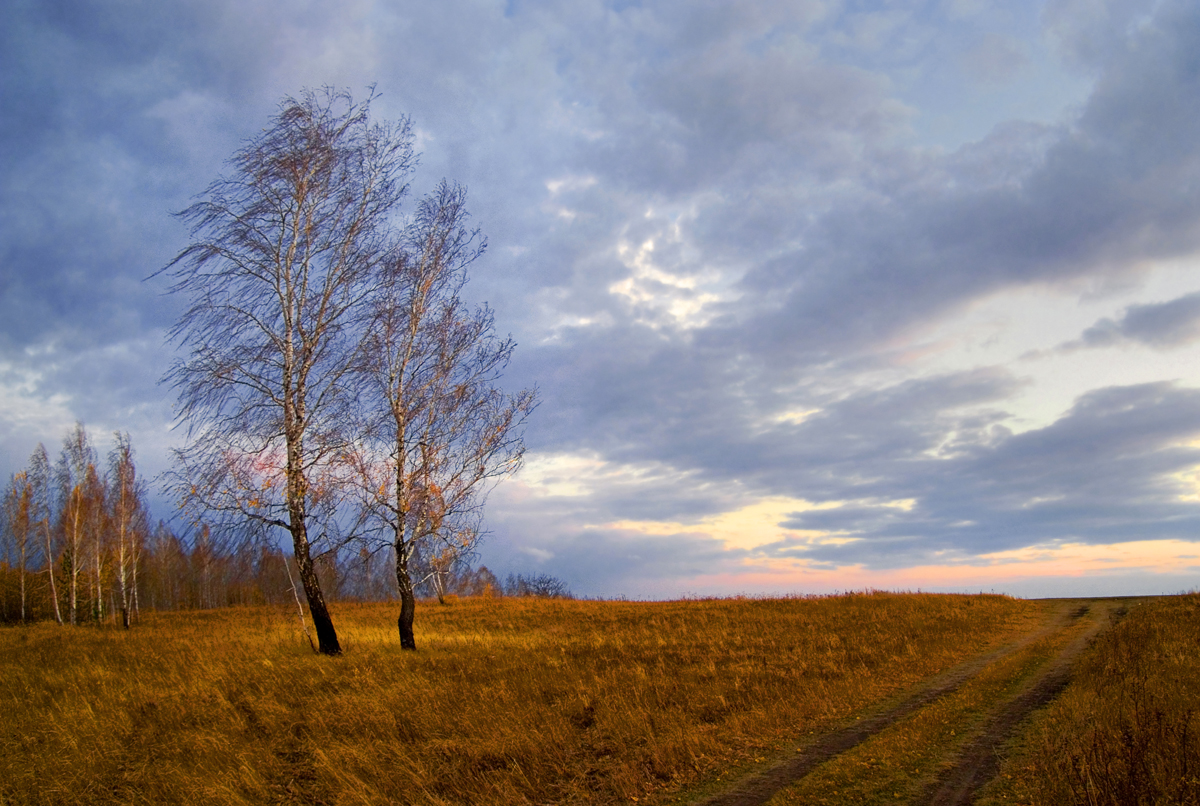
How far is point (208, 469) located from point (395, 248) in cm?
819

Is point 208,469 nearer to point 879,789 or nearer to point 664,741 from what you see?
point 664,741

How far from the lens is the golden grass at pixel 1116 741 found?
6.00 m

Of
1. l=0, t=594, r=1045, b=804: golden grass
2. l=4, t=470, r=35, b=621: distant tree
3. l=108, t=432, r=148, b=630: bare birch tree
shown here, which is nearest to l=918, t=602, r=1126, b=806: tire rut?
l=0, t=594, r=1045, b=804: golden grass

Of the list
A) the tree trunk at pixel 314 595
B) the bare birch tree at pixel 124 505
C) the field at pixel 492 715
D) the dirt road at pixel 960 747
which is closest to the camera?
the dirt road at pixel 960 747

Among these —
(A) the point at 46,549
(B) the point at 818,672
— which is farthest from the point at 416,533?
(A) the point at 46,549

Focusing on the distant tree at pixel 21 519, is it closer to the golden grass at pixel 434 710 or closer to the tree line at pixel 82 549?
the tree line at pixel 82 549

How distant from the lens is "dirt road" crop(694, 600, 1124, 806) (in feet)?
22.9

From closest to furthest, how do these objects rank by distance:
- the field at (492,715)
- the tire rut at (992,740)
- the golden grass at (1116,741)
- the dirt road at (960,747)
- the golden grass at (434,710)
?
1. the golden grass at (1116,741)
2. the tire rut at (992,740)
3. the dirt road at (960,747)
4. the field at (492,715)
5. the golden grass at (434,710)

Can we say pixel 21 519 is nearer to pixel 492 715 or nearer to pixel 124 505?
pixel 124 505

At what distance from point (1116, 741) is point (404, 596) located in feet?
52.4

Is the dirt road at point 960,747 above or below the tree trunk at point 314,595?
A: below

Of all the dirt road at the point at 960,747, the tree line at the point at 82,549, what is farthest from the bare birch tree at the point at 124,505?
the dirt road at the point at 960,747

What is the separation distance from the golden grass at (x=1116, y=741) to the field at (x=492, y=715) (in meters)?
0.20

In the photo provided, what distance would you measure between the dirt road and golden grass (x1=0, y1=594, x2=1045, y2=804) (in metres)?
0.52
